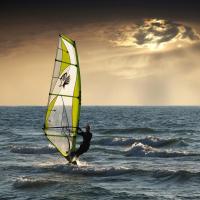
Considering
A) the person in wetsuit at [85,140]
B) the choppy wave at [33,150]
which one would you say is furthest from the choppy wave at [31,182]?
the choppy wave at [33,150]

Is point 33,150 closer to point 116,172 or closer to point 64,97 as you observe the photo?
point 116,172

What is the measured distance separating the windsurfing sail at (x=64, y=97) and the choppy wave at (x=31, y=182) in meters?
2.12

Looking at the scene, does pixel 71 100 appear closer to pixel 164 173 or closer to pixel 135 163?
pixel 164 173

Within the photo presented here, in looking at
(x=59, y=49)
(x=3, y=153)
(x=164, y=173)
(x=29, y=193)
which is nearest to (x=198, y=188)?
(x=164, y=173)

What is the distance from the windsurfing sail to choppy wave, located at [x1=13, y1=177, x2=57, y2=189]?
212 centimetres

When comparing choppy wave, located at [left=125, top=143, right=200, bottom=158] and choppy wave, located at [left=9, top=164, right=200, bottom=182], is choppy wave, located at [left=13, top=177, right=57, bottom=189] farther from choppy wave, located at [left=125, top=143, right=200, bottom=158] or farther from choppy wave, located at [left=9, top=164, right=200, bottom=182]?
choppy wave, located at [left=125, top=143, right=200, bottom=158]

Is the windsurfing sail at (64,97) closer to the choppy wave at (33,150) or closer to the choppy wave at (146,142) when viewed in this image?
the choppy wave at (33,150)

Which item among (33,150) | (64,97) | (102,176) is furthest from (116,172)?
(33,150)

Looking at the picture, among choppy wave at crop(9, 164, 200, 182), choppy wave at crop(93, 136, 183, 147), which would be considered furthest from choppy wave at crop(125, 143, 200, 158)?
choppy wave at crop(93, 136, 183, 147)

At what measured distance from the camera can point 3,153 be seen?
32.0m

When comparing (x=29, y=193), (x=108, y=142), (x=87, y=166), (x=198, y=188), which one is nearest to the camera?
(x=29, y=193)

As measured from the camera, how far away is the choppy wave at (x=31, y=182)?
20.0 m

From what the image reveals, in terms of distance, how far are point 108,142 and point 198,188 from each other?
22377 mm

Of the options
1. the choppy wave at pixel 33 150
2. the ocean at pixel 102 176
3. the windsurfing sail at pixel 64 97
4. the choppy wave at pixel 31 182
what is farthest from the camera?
the choppy wave at pixel 33 150
